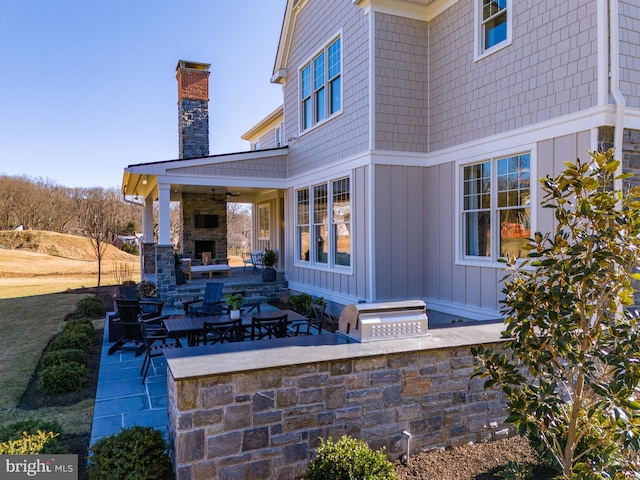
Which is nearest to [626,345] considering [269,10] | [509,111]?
[509,111]

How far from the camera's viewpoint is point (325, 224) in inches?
381

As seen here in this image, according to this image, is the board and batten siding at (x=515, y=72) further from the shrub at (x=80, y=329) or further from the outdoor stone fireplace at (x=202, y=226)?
the outdoor stone fireplace at (x=202, y=226)

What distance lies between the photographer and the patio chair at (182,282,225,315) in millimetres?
7584

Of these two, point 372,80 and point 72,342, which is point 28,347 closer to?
point 72,342

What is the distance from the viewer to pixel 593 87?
5.18 metres

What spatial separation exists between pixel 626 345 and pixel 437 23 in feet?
24.1

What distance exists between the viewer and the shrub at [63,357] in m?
5.60

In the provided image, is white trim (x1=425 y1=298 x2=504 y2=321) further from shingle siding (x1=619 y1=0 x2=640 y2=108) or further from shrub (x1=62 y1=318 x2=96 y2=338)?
shrub (x1=62 y1=318 x2=96 y2=338)

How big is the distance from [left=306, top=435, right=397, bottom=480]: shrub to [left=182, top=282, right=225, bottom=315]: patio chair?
4.98 meters

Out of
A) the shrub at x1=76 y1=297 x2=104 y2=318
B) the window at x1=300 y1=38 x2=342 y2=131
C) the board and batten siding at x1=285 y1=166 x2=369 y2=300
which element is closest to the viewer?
the board and batten siding at x1=285 y1=166 x2=369 y2=300

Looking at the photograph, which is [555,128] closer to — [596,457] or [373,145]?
[373,145]

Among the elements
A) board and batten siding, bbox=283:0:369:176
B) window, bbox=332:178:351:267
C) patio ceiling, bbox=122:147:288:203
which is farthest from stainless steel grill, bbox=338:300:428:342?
patio ceiling, bbox=122:147:288:203

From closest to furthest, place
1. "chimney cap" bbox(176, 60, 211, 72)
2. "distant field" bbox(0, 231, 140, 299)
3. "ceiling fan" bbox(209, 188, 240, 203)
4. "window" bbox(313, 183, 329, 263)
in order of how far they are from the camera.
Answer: "window" bbox(313, 183, 329, 263) → "chimney cap" bbox(176, 60, 211, 72) → "ceiling fan" bbox(209, 188, 240, 203) → "distant field" bbox(0, 231, 140, 299)

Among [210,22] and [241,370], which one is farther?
[210,22]
